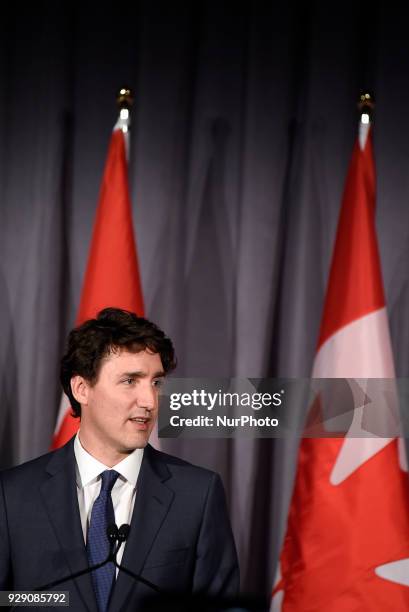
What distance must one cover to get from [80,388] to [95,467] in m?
0.16

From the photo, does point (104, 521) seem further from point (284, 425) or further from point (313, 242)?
point (313, 242)

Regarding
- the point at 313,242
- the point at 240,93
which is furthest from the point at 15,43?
the point at 313,242

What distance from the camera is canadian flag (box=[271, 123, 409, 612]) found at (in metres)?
2.12

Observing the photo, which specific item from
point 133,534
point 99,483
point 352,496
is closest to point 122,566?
point 133,534

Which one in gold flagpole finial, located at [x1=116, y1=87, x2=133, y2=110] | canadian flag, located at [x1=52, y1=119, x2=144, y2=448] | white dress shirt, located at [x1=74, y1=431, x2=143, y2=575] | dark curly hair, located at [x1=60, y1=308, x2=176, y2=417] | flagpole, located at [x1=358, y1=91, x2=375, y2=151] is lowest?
white dress shirt, located at [x1=74, y1=431, x2=143, y2=575]

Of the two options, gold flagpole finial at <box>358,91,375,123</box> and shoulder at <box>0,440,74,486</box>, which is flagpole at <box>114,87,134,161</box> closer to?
gold flagpole finial at <box>358,91,375,123</box>

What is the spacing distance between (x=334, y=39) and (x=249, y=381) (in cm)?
152

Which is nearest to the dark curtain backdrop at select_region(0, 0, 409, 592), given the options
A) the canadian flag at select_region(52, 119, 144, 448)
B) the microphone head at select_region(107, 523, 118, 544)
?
the canadian flag at select_region(52, 119, 144, 448)

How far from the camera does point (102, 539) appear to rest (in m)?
1.46

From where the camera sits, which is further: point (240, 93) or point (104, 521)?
point (240, 93)

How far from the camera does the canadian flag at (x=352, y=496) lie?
2.12 m

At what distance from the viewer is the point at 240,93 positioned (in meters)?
2.78

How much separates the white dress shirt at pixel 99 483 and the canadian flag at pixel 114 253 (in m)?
0.79

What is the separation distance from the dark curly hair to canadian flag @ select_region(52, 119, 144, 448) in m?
0.77
